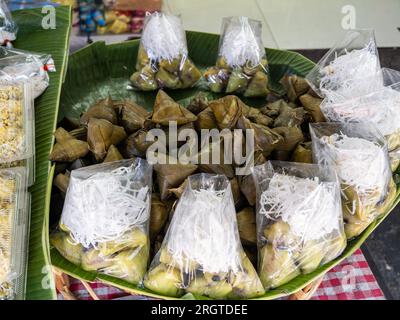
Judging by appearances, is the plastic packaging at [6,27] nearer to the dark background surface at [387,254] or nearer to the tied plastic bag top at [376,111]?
the tied plastic bag top at [376,111]

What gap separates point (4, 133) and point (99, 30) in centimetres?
190

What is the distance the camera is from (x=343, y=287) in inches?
58.5

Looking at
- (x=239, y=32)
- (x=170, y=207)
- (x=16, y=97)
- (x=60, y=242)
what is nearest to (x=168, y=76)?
(x=239, y=32)

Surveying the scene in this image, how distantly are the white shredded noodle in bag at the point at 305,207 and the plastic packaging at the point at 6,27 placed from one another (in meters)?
1.28

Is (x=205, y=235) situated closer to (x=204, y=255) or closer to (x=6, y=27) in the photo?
(x=204, y=255)

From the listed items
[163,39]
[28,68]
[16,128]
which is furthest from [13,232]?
[163,39]

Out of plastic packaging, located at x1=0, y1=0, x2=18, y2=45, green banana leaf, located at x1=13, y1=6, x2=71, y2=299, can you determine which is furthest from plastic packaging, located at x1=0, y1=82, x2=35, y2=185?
plastic packaging, located at x1=0, y1=0, x2=18, y2=45

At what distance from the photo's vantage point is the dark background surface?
162cm

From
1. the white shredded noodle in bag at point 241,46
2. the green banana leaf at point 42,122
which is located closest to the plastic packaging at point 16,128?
the green banana leaf at point 42,122

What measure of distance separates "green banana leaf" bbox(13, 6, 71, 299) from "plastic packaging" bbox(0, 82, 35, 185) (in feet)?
0.13

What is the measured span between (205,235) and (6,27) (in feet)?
4.15

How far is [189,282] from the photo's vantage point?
3.67 ft

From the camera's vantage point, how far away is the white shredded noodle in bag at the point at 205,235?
3.55ft
